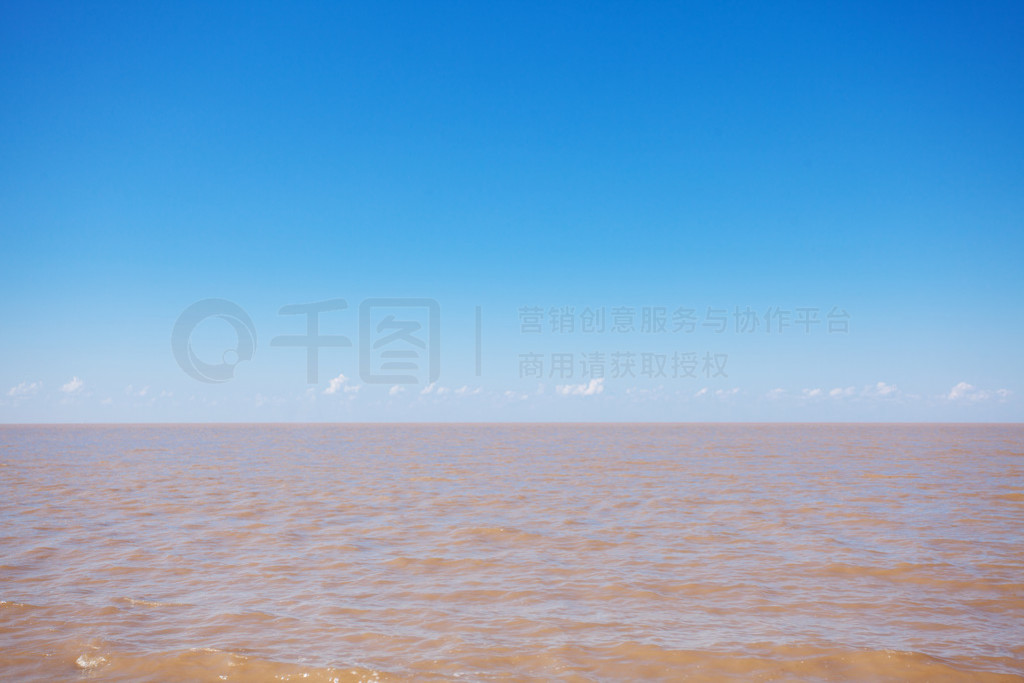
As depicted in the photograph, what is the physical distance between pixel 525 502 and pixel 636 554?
5276 millimetres

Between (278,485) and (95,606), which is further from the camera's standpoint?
(278,485)

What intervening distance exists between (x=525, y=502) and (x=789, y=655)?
887 cm

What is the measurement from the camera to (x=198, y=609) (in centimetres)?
645

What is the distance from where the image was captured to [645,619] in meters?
6.14

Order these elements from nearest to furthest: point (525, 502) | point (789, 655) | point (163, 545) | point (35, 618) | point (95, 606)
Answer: point (789, 655)
point (35, 618)
point (95, 606)
point (163, 545)
point (525, 502)

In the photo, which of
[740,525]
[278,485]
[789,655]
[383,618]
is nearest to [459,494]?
[278,485]

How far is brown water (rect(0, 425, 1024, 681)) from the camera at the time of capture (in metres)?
5.14

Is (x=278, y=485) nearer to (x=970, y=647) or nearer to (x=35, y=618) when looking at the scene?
(x=35, y=618)

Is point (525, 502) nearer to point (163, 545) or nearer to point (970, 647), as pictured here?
point (163, 545)

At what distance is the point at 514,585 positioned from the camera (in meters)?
7.32

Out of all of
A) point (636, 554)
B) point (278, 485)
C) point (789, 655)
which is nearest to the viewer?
point (789, 655)

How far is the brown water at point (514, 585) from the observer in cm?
514

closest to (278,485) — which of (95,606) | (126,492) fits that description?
(126,492)

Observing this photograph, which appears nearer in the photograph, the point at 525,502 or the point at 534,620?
the point at 534,620
